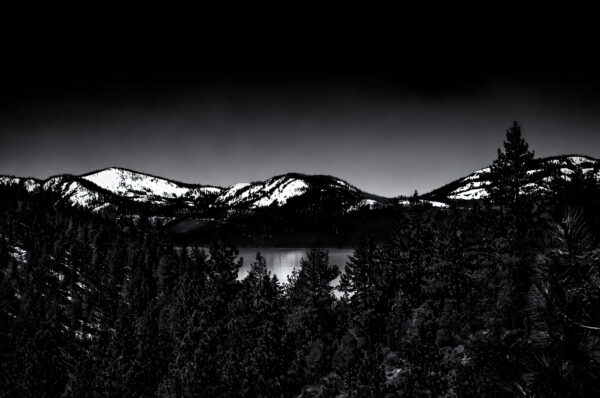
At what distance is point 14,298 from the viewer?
102 metres

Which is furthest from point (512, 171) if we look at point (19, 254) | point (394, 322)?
point (19, 254)

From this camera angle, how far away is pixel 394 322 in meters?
46.1

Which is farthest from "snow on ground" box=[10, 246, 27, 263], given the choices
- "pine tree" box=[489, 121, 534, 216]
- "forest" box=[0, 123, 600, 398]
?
"pine tree" box=[489, 121, 534, 216]

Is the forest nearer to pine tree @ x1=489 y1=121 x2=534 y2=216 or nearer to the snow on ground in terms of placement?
pine tree @ x1=489 y1=121 x2=534 y2=216

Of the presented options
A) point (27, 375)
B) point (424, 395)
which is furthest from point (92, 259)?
point (424, 395)

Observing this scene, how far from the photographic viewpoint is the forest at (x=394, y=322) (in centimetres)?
639

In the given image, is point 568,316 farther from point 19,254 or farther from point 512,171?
point 19,254

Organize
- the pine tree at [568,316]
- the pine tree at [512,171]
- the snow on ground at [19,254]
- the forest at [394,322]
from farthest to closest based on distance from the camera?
the snow on ground at [19,254] < the pine tree at [512,171] < the forest at [394,322] < the pine tree at [568,316]

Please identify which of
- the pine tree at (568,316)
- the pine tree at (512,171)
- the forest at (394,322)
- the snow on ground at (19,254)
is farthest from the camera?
the snow on ground at (19,254)

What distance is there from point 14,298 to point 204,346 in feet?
291

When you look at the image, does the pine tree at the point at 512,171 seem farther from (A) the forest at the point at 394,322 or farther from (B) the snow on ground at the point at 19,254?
(B) the snow on ground at the point at 19,254

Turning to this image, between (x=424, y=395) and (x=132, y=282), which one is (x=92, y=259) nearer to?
(x=132, y=282)

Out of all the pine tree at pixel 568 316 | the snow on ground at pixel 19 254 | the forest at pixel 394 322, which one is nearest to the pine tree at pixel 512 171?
the forest at pixel 394 322

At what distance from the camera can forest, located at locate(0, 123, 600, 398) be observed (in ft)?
21.0
